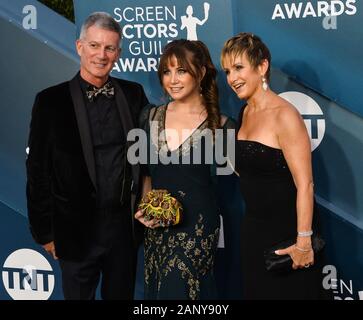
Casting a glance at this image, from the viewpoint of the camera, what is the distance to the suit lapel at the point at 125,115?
3124mm

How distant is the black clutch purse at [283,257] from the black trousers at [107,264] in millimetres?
707

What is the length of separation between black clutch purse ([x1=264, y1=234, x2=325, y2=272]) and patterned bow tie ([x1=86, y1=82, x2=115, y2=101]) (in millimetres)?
1035

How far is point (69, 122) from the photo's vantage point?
308 centimetres

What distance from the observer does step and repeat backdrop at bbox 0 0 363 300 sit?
348 cm

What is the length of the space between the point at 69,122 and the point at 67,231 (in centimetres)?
52

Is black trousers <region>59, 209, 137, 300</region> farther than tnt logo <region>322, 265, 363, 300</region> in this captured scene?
No

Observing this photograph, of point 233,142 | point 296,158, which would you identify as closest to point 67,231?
point 233,142

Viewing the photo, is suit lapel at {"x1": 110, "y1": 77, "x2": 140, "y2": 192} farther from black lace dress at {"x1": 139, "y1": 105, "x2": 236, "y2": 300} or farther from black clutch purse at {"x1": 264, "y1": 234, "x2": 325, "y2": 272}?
black clutch purse at {"x1": 264, "y1": 234, "x2": 325, "y2": 272}

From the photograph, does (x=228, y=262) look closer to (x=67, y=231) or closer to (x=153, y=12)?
(x=67, y=231)

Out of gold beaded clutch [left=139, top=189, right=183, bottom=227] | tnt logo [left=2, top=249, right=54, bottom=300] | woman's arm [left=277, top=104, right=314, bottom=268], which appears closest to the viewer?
woman's arm [left=277, top=104, right=314, bottom=268]

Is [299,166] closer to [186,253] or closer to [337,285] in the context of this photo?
[186,253]

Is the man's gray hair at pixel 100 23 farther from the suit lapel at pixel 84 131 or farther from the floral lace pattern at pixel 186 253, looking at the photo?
the floral lace pattern at pixel 186 253

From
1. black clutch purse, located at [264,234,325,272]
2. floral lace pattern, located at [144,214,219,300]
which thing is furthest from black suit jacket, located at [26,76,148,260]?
black clutch purse, located at [264,234,325,272]
